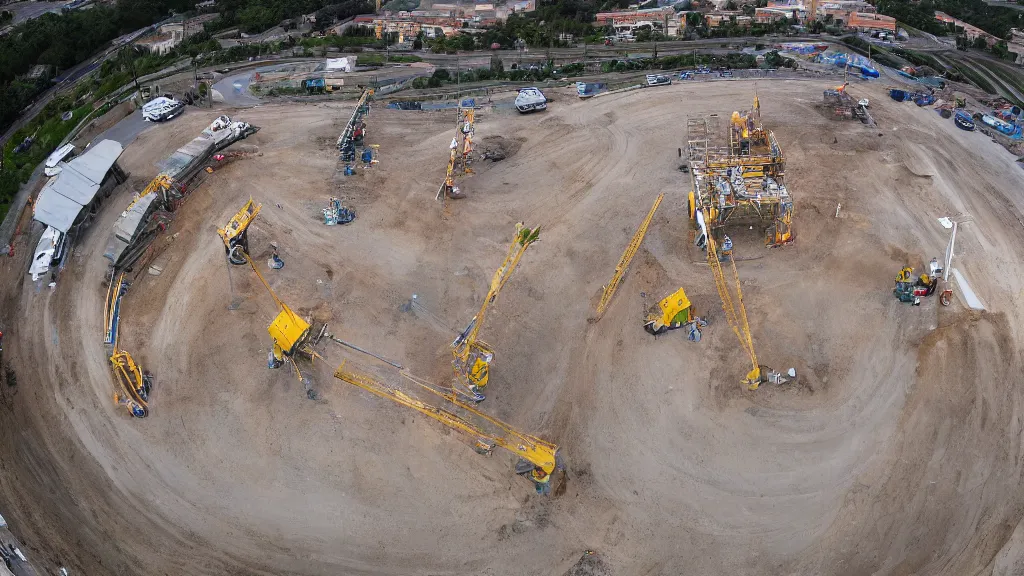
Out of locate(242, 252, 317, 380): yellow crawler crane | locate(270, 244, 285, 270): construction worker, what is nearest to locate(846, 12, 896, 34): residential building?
locate(270, 244, 285, 270): construction worker

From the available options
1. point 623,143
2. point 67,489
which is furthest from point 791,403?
point 67,489

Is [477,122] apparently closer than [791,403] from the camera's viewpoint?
No

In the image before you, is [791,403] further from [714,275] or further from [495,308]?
[495,308]

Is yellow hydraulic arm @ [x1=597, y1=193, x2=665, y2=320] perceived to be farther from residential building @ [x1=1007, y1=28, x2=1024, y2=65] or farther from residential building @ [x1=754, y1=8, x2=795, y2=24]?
residential building @ [x1=1007, y1=28, x2=1024, y2=65]

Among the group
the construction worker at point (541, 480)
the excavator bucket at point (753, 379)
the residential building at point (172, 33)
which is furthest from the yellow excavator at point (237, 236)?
the residential building at point (172, 33)

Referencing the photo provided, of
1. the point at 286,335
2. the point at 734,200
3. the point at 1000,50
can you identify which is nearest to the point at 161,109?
the point at 286,335

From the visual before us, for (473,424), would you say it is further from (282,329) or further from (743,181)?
(743,181)
